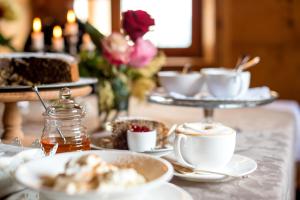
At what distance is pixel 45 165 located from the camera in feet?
2.18

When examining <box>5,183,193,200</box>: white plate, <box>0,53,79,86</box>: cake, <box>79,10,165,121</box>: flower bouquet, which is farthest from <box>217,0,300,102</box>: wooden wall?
<box>5,183,193,200</box>: white plate

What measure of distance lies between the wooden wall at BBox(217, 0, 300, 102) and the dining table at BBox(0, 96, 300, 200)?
1.17m

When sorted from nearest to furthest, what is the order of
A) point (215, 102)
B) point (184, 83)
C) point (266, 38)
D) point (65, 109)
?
point (65, 109)
point (215, 102)
point (184, 83)
point (266, 38)

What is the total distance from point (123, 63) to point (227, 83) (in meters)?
0.29

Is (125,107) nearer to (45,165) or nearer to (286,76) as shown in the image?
(45,165)

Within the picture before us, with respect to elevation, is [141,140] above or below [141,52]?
below

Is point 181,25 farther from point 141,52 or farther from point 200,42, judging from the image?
point 141,52

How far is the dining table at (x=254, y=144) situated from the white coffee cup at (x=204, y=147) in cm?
3

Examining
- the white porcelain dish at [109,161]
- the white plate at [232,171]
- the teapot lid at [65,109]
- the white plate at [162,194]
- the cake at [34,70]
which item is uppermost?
the cake at [34,70]

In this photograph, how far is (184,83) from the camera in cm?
134

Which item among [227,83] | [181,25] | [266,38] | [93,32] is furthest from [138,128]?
[181,25]

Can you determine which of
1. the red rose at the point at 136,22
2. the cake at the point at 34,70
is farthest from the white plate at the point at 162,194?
the red rose at the point at 136,22

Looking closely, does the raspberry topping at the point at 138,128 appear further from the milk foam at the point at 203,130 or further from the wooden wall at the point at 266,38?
the wooden wall at the point at 266,38

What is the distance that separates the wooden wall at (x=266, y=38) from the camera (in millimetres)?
3164
